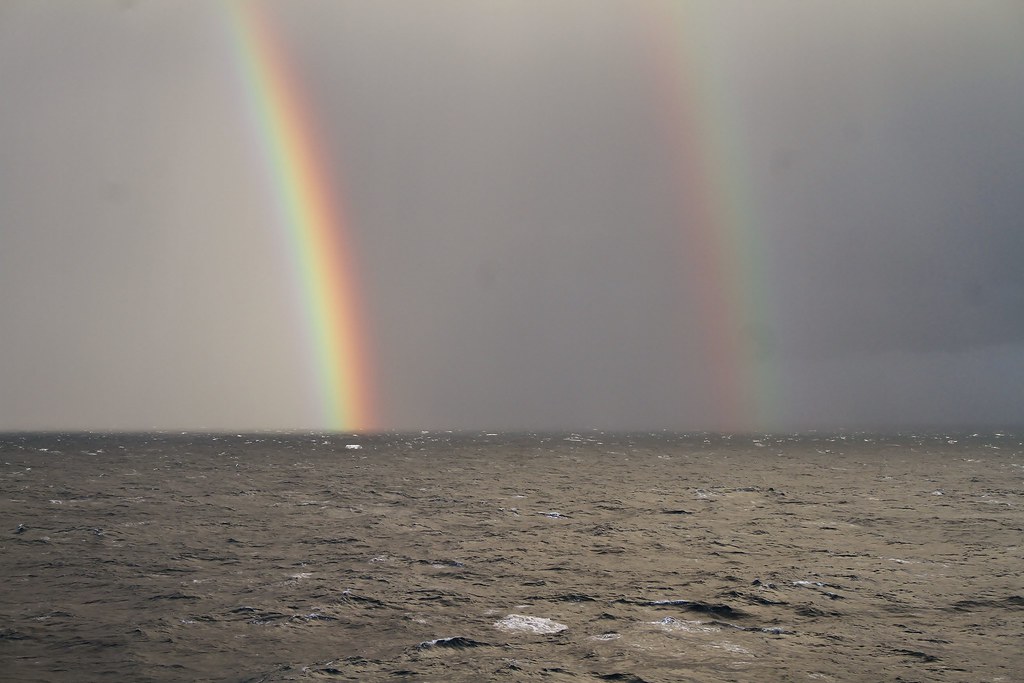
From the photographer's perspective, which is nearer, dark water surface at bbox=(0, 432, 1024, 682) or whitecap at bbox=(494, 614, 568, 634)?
dark water surface at bbox=(0, 432, 1024, 682)

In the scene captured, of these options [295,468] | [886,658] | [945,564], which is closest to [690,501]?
[945,564]

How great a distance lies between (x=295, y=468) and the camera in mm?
82000

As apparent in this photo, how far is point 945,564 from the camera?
82.8 ft

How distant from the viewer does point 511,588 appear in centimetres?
2173

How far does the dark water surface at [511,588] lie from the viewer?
15047 millimetres

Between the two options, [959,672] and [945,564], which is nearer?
[959,672]

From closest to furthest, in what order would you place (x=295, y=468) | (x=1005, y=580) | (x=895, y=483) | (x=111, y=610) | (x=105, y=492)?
(x=111, y=610)
(x=1005, y=580)
(x=105, y=492)
(x=895, y=483)
(x=295, y=468)

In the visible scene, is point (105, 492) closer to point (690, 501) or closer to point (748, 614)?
point (690, 501)

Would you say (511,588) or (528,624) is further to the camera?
(511,588)

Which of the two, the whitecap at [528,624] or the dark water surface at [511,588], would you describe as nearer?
the dark water surface at [511,588]

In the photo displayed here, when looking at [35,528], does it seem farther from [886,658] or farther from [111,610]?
[886,658]

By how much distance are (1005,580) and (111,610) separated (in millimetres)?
23877

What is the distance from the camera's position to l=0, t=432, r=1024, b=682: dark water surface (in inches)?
592

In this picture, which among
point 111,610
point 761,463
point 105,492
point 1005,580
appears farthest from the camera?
point 761,463
